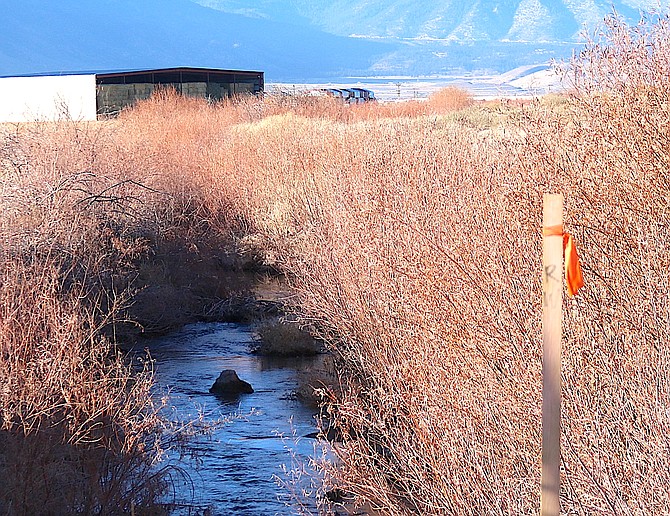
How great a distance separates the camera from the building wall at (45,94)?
3812 cm

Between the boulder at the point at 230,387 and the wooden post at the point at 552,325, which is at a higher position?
the wooden post at the point at 552,325

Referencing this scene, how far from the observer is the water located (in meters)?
9.24

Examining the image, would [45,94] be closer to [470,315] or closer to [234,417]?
[234,417]

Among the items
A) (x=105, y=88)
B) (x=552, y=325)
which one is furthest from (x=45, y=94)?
(x=552, y=325)

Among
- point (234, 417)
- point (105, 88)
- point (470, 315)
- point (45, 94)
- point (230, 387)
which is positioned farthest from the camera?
point (45, 94)

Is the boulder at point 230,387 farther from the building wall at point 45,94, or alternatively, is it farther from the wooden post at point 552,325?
the building wall at point 45,94

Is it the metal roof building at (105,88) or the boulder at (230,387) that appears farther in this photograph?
the metal roof building at (105,88)

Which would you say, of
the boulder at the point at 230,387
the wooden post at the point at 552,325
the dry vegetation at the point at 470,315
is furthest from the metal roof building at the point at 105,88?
the wooden post at the point at 552,325

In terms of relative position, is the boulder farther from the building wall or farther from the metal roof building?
the building wall

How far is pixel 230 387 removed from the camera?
12.6 metres

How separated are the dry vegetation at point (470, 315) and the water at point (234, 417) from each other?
0.83 m

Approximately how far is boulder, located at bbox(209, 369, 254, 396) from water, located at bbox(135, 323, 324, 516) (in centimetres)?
13

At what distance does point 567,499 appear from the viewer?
5223 mm

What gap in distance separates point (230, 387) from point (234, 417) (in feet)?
6.48
